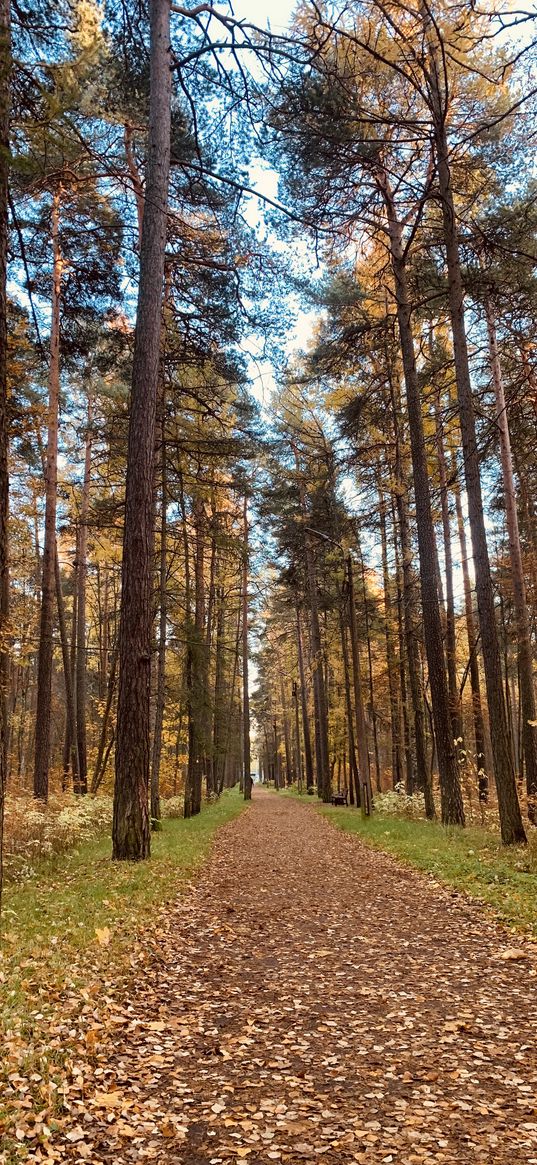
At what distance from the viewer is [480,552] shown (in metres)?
9.20

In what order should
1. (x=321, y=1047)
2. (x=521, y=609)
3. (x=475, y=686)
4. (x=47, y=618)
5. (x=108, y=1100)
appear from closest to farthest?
(x=108, y=1100), (x=321, y=1047), (x=47, y=618), (x=521, y=609), (x=475, y=686)

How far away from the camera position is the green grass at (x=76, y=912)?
4293 millimetres

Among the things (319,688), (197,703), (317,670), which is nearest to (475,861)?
(197,703)

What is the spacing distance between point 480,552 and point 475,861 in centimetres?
430

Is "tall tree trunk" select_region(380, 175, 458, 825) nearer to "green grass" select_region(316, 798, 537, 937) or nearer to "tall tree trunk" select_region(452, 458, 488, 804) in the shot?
"green grass" select_region(316, 798, 537, 937)

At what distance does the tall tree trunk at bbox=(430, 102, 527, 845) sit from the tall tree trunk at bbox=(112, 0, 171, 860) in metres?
3.92

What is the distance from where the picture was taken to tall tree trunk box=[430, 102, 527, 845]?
8.91 meters

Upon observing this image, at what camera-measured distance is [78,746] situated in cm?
1686

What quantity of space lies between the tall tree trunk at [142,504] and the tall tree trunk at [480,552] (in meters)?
3.92

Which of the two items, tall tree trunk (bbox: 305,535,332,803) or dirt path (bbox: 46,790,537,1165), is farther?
tall tree trunk (bbox: 305,535,332,803)

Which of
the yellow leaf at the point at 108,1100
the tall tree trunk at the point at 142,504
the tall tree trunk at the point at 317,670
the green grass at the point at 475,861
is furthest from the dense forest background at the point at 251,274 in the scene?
the tall tree trunk at the point at 317,670

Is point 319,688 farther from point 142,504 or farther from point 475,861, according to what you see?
point 142,504

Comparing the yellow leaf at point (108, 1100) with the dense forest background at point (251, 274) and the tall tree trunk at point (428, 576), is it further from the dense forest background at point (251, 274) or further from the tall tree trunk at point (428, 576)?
the tall tree trunk at point (428, 576)

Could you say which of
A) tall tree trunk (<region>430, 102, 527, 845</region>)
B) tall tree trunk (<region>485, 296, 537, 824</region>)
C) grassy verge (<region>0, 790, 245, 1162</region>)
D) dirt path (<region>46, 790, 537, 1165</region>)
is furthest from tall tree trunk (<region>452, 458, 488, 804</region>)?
dirt path (<region>46, 790, 537, 1165</region>)
